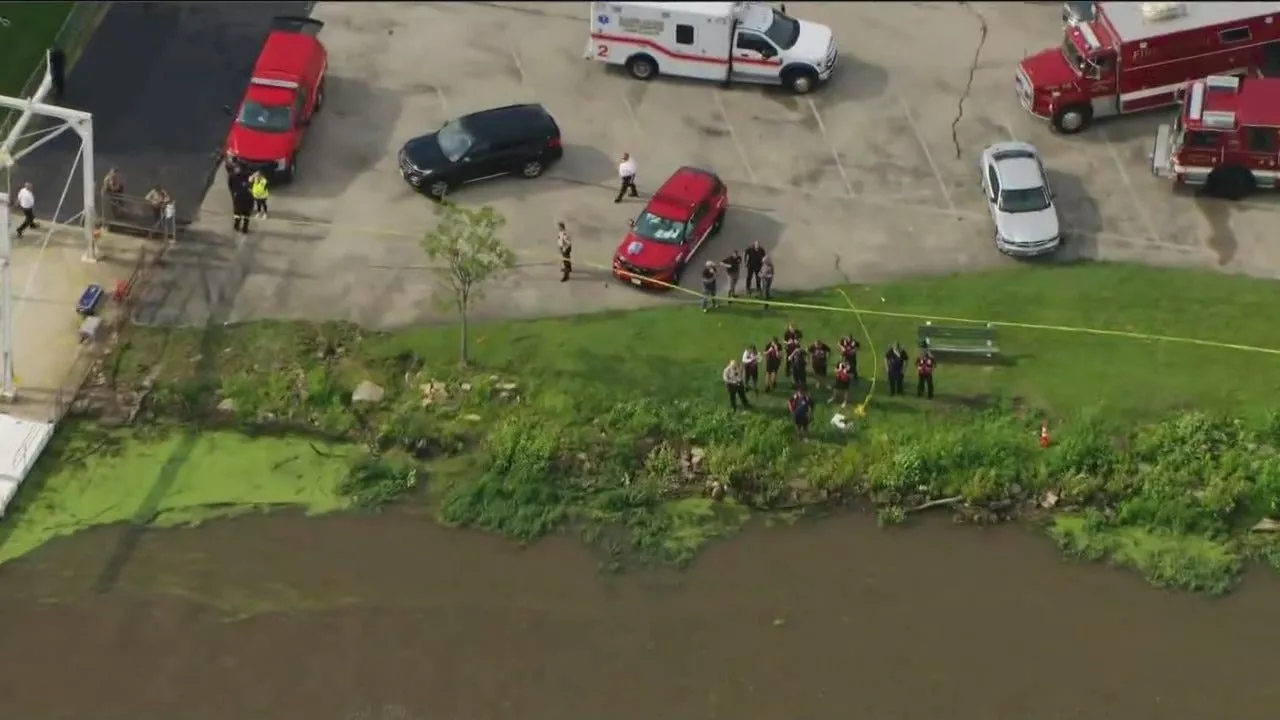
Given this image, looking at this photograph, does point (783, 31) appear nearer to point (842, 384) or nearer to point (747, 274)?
point (747, 274)

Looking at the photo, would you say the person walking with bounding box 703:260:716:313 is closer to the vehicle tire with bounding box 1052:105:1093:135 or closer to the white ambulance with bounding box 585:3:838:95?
the white ambulance with bounding box 585:3:838:95

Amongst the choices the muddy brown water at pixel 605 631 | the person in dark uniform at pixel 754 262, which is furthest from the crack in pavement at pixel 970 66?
the muddy brown water at pixel 605 631

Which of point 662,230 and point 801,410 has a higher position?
point 662,230

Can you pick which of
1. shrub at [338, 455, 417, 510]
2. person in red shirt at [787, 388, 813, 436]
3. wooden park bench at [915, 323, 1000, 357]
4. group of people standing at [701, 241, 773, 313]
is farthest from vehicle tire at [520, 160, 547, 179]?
wooden park bench at [915, 323, 1000, 357]

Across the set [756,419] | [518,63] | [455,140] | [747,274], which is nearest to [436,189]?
[455,140]

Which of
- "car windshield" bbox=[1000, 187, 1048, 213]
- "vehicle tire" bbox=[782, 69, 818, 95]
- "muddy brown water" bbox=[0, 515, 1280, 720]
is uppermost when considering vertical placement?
"car windshield" bbox=[1000, 187, 1048, 213]

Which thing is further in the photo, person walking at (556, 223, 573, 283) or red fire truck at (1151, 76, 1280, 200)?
red fire truck at (1151, 76, 1280, 200)
